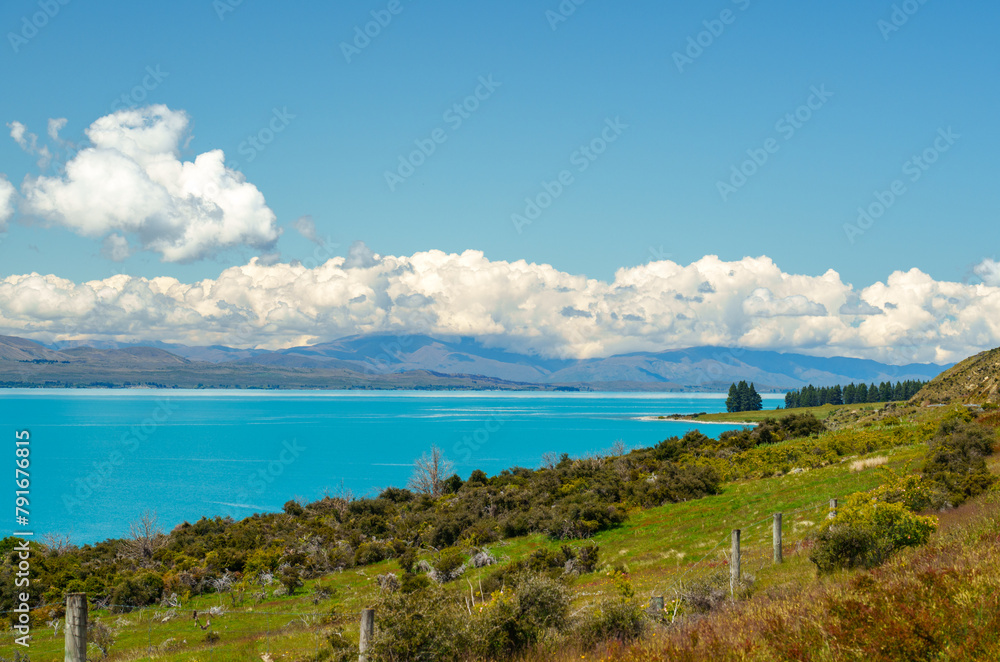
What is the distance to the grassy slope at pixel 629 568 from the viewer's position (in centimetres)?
1708

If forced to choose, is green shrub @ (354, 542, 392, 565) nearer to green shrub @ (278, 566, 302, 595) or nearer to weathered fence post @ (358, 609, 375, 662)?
green shrub @ (278, 566, 302, 595)

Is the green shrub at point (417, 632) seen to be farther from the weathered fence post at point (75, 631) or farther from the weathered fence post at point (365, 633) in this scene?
the weathered fence post at point (75, 631)

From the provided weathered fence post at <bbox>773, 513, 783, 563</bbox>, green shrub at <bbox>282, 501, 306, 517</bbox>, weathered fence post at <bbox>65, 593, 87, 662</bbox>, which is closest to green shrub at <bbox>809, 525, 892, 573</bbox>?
weathered fence post at <bbox>773, 513, 783, 563</bbox>

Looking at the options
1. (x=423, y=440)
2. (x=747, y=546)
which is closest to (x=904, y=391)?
(x=423, y=440)

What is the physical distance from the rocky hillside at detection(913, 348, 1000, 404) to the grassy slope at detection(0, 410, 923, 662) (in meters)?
25.2

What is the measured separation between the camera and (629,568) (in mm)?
23312

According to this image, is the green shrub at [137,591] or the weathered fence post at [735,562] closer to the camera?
the weathered fence post at [735,562]

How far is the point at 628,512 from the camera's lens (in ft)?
114

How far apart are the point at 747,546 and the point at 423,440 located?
115 metres

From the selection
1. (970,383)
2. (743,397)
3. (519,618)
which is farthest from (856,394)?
(519,618)

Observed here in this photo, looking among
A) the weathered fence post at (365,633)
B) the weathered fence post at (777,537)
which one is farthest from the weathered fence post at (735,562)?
the weathered fence post at (365,633)

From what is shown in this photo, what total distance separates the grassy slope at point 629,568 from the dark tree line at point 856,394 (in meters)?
128

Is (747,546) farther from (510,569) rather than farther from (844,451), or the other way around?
(844,451)

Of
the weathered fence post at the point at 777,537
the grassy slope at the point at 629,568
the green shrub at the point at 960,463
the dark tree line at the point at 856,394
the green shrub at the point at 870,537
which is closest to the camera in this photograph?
the green shrub at the point at 870,537
